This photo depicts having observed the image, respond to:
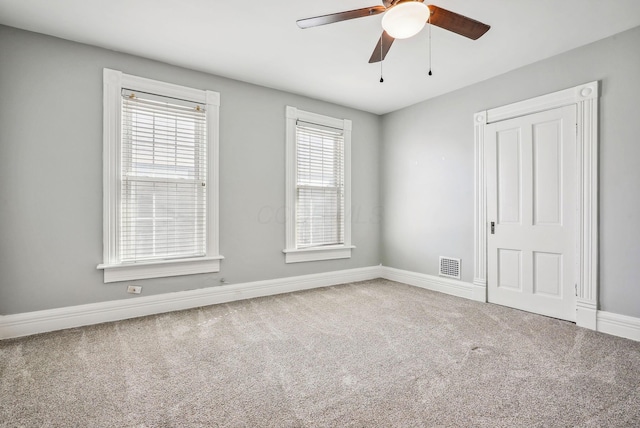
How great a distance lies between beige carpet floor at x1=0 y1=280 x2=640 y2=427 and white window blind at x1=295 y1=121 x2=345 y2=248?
4.92ft

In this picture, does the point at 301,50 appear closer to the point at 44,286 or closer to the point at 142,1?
the point at 142,1

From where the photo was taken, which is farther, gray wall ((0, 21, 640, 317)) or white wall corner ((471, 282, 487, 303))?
white wall corner ((471, 282, 487, 303))

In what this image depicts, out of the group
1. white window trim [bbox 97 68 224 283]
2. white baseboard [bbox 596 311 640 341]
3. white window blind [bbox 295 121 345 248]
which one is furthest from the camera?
white window blind [bbox 295 121 345 248]

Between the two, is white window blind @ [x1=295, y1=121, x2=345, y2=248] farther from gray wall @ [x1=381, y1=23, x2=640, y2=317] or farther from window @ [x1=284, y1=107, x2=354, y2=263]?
gray wall @ [x1=381, y1=23, x2=640, y2=317]

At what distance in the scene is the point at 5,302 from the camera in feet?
8.73

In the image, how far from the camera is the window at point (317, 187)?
422 centimetres

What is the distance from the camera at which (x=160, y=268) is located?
3.31m

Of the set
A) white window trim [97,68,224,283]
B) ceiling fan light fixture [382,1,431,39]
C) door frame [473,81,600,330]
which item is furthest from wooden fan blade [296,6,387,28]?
door frame [473,81,600,330]

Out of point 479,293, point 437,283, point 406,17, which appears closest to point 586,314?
point 479,293

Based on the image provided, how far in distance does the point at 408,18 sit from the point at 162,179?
9.01ft

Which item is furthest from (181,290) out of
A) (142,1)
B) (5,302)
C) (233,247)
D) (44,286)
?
(142,1)

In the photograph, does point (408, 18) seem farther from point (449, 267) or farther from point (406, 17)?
point (449, 267)

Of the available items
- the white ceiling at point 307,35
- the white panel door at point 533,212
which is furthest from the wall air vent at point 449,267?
A: the white ceiling at point 307,35

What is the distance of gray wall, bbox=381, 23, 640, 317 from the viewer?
272 cm
